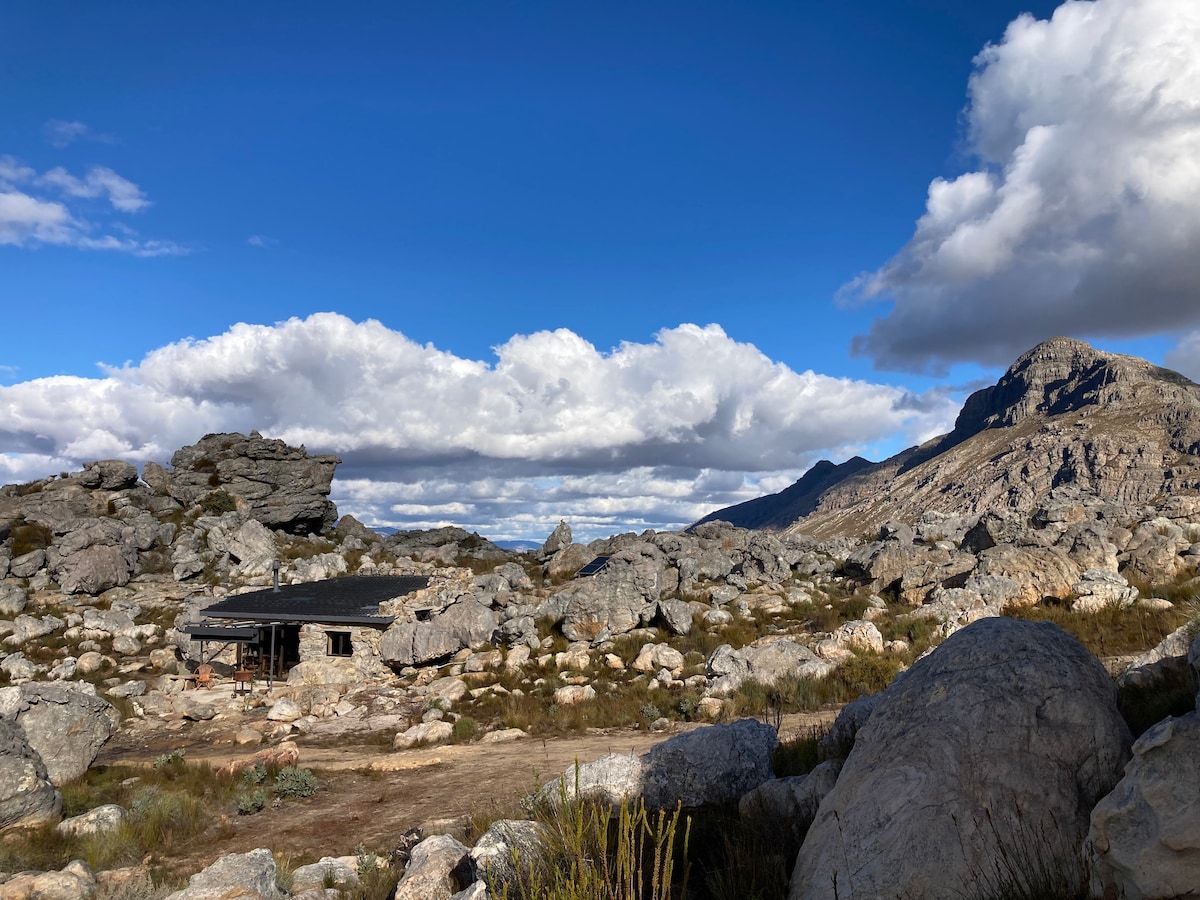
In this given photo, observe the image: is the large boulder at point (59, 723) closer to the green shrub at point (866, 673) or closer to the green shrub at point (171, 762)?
the green shrub at point (171, 762)

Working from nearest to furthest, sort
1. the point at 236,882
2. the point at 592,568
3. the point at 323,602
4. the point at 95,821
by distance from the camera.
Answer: the point at 236,882, the point at 95,821, the point at 323,602, the point at 592,568

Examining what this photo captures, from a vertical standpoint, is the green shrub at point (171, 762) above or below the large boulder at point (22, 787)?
below

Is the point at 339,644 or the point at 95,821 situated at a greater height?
the point at 95,821

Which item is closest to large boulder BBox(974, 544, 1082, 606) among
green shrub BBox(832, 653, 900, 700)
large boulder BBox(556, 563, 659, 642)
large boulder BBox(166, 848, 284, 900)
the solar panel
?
green shrub BBox(832, 653, 900, 700)

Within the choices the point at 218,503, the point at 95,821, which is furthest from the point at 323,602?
the point at 218,503

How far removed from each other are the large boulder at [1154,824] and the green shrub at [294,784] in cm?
1389

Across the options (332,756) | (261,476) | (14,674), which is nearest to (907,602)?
(332,756)

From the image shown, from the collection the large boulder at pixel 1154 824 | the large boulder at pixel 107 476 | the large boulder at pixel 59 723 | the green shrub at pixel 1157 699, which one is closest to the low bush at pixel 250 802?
the large boulder at pixel 59 723

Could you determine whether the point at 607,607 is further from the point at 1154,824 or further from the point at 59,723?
the point at 1154,824

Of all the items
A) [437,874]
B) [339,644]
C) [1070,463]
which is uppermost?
[1070,463]

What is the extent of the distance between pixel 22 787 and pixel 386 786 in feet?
20.1

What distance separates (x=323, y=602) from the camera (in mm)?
28844

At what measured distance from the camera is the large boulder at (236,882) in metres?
7.60

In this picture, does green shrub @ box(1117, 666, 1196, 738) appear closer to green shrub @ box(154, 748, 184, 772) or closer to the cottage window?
green shrub @ box(154, 748, 184, 772)
